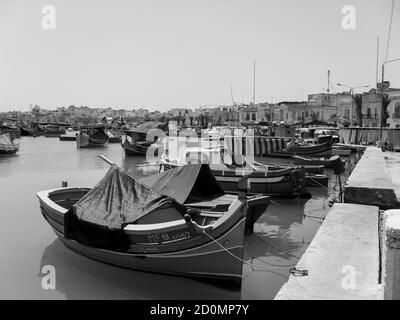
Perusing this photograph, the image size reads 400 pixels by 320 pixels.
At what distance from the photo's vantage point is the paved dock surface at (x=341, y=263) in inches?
175

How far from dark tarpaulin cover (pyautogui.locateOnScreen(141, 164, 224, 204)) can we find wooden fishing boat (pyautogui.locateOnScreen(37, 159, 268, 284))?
4.24 feet

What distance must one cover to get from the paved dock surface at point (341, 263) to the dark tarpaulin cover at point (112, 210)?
12.4 feet

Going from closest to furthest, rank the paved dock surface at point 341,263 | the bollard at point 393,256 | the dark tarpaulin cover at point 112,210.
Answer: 1. the bollard at point 393,256
2. the paved dock surface at point 341,263
3. the dark tarpaulin cover at point 112,210

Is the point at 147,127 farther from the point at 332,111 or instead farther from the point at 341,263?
the point at 332,111

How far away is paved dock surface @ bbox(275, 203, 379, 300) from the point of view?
14.6 ft

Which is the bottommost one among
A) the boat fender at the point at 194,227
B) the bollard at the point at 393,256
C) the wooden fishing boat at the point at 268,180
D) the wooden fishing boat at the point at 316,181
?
the wooden fishing boat at the point at 316,181

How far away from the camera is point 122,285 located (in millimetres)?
8930

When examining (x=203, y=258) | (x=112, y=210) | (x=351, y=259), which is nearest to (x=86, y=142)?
(x=112, y=210)

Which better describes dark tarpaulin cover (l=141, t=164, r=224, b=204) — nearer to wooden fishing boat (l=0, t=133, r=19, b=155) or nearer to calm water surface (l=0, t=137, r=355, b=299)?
calm water surface (l=0, t=137, r=355, b=299)

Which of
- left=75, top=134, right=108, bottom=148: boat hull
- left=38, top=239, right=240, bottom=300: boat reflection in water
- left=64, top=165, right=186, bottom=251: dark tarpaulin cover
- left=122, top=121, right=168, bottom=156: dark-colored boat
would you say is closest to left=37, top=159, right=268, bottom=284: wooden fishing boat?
left=64, top=165, right=186, bottom=251: dark tarpaulin cover

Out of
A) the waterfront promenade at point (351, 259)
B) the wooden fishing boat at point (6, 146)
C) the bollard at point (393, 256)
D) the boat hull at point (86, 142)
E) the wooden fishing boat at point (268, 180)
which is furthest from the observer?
the boat hull at point (86, 142)

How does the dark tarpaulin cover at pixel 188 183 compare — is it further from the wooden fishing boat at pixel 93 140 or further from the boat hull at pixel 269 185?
the wooden fishing boat at pixel 93 140

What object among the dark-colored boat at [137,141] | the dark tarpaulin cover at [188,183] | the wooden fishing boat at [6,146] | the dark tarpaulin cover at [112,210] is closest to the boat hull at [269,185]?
the dark tarpaulin cover at [188,183]
